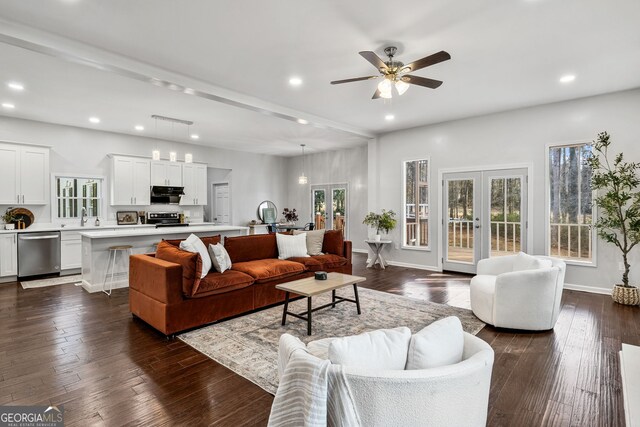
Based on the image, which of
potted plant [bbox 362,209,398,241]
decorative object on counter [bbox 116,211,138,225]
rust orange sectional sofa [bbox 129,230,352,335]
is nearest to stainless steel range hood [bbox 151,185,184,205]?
decorative object on counter [bbox 116,211,138,225]

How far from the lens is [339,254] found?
545cm

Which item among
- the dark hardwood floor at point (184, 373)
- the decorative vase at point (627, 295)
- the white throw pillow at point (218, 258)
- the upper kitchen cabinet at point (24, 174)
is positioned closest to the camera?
the dark hardwood floor at point (184, 373)

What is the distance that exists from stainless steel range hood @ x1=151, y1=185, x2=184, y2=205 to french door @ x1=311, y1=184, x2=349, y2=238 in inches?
155

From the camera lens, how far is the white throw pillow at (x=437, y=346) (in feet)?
4.49

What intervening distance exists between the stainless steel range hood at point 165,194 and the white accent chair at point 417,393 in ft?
24.5

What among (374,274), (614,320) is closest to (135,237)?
(374,274)

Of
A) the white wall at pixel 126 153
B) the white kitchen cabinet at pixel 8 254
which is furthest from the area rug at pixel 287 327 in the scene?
the white wall at pixel 126 153

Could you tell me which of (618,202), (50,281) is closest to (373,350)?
(618,202)

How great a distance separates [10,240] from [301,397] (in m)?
6.79

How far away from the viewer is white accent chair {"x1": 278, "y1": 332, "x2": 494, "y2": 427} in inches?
47.2

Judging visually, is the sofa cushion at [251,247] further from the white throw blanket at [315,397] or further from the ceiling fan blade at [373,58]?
the white throw blanket at [315,397]

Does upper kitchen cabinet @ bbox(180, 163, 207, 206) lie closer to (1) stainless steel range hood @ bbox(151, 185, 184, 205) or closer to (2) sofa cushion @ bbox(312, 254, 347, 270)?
(1) stainless steel range hood @ bbox(151, 185, 184, 205)

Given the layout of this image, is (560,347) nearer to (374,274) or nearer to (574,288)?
(574,288)

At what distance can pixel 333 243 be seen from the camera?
550 cm
